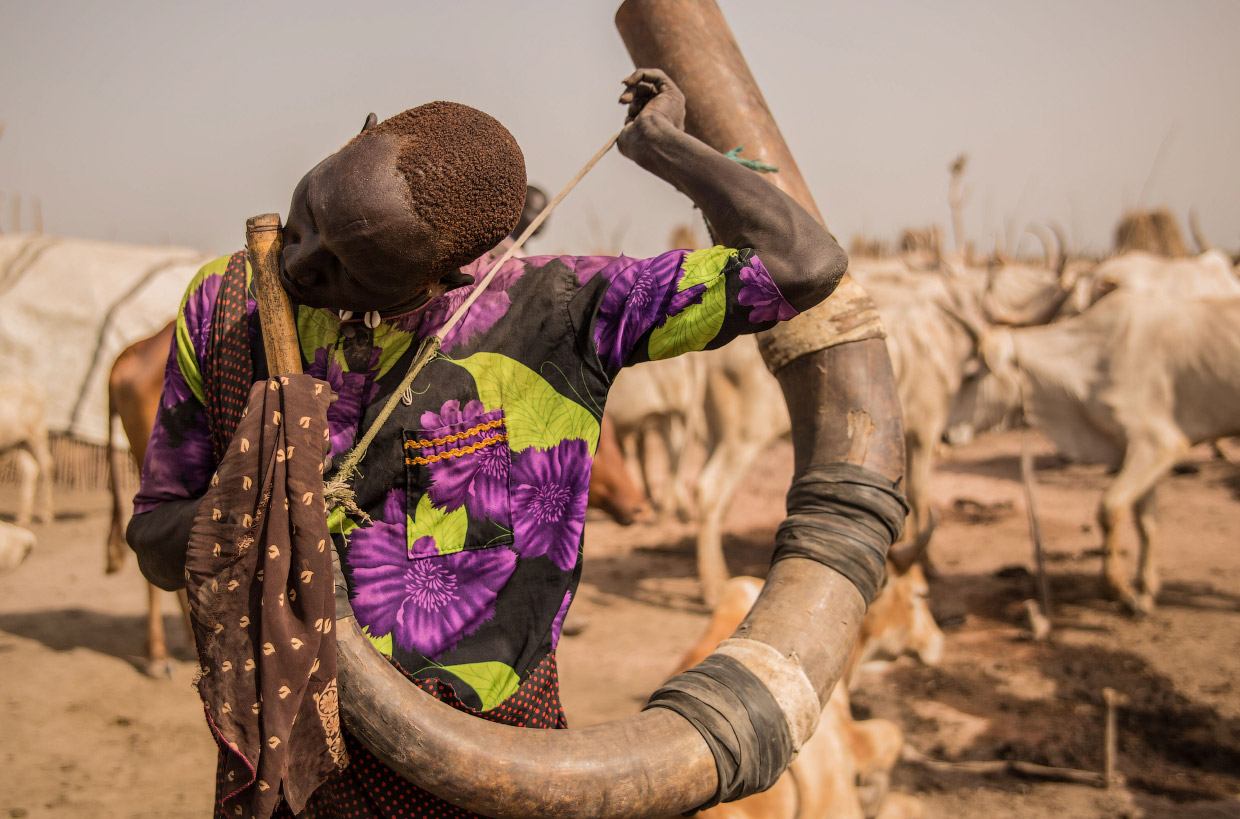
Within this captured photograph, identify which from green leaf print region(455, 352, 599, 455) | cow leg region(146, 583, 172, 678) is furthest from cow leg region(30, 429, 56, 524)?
green leaf print region(455, 352, 599, 455)

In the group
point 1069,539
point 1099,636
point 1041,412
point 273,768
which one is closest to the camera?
point 273,768

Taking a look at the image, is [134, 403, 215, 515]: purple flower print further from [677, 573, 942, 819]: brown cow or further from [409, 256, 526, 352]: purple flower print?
[677, 573, 942, 819]: brown cow

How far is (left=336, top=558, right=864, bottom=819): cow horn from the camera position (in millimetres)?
1178

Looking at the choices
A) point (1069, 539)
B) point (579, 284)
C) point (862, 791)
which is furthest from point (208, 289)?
point (1069, 539)

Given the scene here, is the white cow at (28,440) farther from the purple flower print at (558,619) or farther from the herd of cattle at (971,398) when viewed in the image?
the purple flower print at (558,619)

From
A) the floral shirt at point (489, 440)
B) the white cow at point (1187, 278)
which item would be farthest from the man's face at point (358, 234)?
the white cow at point (1187, 278)

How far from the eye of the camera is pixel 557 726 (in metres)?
1.53

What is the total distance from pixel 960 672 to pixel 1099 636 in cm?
120

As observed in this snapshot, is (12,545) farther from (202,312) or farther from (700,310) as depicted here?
(700,310)

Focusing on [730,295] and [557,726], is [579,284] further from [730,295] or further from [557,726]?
[557,726]

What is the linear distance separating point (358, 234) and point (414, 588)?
0.57 m

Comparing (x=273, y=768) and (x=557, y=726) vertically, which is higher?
(x=273, y=768)

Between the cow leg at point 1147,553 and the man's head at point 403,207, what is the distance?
629cm

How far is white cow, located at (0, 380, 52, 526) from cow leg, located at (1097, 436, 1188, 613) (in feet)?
27.4
